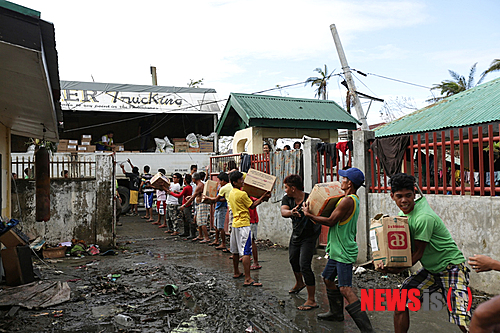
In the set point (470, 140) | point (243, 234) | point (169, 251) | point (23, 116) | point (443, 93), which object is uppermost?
point (443, 93)

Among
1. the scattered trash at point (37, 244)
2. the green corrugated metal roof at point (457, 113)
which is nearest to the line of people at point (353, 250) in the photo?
the scattered trash at point (37, 244)

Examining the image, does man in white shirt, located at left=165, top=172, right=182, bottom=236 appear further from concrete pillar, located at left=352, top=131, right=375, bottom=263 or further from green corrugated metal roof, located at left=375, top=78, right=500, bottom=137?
green corrugated metal roof, located at left=375, top=78, right=500, bottom=137

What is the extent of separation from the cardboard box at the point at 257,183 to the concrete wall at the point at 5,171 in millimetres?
4611

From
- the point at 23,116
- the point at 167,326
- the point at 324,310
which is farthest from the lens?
the point at 23,116

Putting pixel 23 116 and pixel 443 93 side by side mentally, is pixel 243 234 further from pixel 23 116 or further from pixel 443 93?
pixel 443 93

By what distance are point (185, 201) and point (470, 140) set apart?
25.2 feet

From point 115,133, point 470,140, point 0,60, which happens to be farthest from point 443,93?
point 0,60

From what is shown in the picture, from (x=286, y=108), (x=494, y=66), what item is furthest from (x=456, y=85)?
(x=286, y=108)

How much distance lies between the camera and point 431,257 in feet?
10.4

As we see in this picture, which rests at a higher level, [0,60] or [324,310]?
[0,60]

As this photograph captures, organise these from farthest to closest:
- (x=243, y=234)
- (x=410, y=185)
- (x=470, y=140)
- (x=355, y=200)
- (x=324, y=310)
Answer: (x=243, y=234), (x=470, y=140), (x=324, y=310), (x=355, y=200), (x=410, y=185)

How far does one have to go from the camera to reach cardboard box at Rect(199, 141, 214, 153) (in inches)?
762

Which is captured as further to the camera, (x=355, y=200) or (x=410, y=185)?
(x=355, y=200)

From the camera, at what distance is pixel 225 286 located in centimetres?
609
